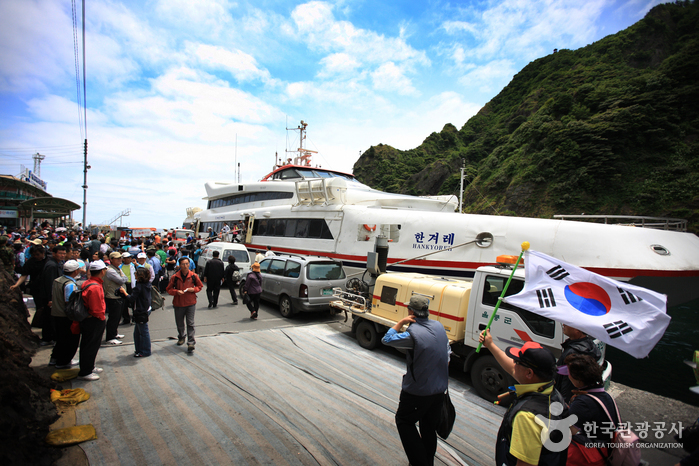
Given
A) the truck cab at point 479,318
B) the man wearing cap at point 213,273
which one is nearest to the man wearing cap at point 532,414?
the truck cab at point 479,318

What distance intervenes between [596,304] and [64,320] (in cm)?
661

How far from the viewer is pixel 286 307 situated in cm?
905

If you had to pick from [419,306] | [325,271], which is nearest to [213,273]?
[325,271]

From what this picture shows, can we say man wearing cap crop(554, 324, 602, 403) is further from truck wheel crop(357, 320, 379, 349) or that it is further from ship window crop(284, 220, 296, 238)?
ship window crop(284, 220, 296, 238)

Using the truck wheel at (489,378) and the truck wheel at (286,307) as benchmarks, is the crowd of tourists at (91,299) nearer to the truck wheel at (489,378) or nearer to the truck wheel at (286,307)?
the truck wheel at (286,307)

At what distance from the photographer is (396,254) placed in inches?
398

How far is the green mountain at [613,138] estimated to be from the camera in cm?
2636

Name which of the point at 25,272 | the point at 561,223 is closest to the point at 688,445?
the point at 561,223

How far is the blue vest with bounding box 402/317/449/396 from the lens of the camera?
2861mm

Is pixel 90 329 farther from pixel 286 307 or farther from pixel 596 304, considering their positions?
pixel 596 304

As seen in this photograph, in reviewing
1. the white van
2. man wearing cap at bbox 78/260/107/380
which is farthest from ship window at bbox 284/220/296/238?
man wearing cap at bbox 78/260/107/380

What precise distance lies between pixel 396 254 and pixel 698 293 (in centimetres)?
709

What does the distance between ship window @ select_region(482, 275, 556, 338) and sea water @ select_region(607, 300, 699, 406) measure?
13.4 ft

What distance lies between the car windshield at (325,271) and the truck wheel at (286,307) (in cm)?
99
